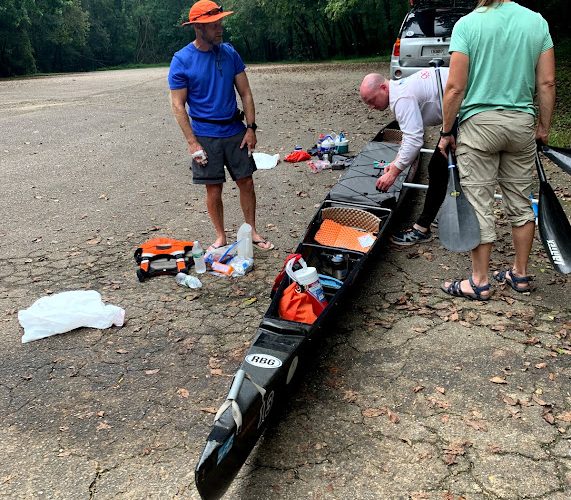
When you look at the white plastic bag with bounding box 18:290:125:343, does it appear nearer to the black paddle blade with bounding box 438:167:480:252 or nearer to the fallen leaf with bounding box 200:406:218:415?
the fallen leaf with bounding box 200:406:218:415

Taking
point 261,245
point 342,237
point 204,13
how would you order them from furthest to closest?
point 261,245, point 342,237, point 204,13

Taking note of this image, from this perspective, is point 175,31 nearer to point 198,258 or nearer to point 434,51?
point 434,51

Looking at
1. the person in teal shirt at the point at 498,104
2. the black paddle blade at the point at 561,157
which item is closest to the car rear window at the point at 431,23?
the black paddle blade at the point at 561,157

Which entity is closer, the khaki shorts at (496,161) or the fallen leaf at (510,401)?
the fallen leaf at (510,401)

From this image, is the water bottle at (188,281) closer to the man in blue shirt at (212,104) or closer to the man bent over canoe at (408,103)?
the man in blue shirt at (212,104)

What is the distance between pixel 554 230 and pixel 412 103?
1.53 metres

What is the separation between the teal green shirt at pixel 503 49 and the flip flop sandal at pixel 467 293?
1411 mm

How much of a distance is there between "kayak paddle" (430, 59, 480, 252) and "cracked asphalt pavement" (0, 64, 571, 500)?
0.59m

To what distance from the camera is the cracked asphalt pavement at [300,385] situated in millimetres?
2689

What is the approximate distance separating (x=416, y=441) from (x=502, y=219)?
142 inches

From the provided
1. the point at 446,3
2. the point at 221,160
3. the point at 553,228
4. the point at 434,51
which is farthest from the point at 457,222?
the point at 446,3

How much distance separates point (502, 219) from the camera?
5.69 meters

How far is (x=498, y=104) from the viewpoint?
3.47 metres

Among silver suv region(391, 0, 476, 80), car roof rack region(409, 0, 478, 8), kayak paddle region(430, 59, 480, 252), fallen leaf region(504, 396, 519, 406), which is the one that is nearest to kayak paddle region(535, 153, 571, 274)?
kayak paddle region(430, 59, 480, 252)
